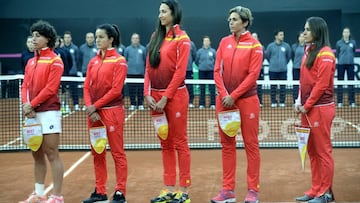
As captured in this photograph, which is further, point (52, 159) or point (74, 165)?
point (74, 165)

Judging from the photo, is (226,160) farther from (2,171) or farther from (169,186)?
(2,171)

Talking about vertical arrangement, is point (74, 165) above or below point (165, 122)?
below

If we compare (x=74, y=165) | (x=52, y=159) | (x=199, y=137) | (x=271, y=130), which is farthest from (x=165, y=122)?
(x=271, y=130)

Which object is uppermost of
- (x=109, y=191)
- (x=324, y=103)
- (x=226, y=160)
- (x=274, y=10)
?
(x=274, y=10)

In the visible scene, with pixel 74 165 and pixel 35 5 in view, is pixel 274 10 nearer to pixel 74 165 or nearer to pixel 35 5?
pixel 35 5

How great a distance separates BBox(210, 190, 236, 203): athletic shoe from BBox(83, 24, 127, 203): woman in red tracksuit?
0.94 meters

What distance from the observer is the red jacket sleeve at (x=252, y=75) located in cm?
626

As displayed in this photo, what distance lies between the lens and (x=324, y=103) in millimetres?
6430

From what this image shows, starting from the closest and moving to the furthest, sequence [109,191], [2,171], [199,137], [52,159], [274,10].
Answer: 1. [52,159]
2. [109,191]
3. [2,171]
4. [199,137]
5. [274,10]

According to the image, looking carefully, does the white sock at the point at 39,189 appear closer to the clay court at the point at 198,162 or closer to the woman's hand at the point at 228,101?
the clay court at the point at 198,162

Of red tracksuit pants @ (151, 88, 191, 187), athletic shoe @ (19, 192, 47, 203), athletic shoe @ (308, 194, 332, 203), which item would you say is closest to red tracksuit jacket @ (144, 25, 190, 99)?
red tracksuit pants @ (151, 88, 191, 187)

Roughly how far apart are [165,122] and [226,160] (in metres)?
0.73

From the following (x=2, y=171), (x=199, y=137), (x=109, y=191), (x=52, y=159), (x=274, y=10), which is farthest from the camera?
(x=274, y=10)

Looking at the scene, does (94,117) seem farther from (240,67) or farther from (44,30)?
(240,67)
